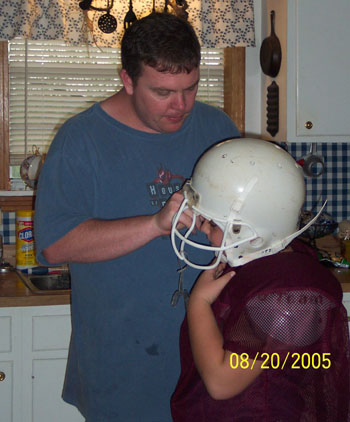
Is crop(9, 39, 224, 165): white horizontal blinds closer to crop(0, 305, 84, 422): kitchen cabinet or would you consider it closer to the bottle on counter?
crop(0, 305, 84, 422): kitchen cabinet

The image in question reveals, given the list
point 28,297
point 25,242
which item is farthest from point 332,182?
point 28,297

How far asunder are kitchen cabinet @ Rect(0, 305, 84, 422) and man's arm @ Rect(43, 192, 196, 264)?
827 mm

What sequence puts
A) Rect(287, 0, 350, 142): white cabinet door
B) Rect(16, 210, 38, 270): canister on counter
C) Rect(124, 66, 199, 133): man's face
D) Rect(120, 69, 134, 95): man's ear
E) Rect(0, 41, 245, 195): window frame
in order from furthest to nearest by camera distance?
Rect(0, 41, 245, 195): window frame
Rect(16, 210, 38, 270): canister on counter
Rect(287, 0, 350, 142): white cabinet door
Rect(120, 69, 134, 95): man's ear
Rect(124, 66, 199, 133): man's face

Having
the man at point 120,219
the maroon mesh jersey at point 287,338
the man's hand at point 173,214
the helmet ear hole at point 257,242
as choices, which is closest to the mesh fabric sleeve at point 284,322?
the maroon mesh jersey at point 287,338

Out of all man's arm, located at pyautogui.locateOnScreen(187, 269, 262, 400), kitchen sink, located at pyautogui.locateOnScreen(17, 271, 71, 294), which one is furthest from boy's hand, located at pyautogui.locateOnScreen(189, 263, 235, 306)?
kitchen sink, located at pyautogui.locateOnScreen(17, 271, 71, 294)

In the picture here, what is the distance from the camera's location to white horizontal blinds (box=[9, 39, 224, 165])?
9.39ft

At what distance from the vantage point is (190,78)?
140 centimetres

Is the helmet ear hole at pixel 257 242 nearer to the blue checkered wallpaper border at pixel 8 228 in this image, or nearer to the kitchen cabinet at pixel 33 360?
the kitchen cabinet at pixel 33 360

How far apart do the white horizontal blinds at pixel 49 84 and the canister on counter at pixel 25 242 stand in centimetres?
33

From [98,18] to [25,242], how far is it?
105 centimetres

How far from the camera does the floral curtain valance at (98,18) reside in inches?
104

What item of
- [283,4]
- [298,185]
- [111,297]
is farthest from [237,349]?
[283,4]

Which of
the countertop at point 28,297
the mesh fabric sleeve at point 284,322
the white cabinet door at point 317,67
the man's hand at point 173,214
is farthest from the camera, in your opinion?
the white cabinet door at point 317,67

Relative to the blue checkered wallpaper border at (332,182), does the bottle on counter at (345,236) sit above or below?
below
